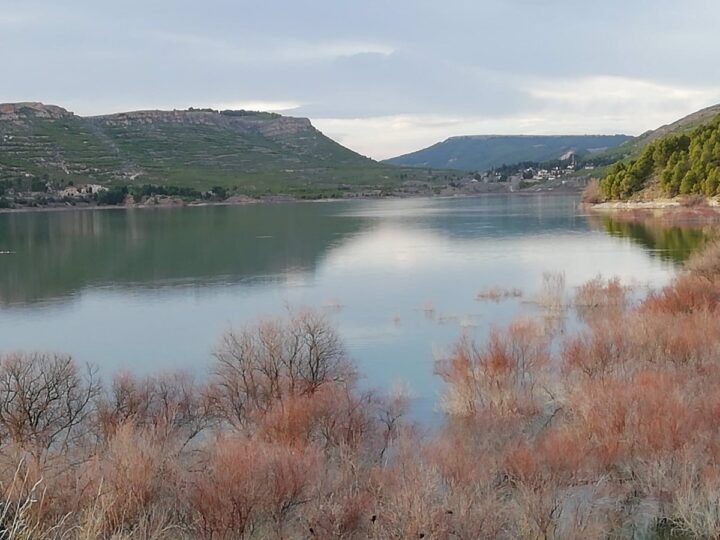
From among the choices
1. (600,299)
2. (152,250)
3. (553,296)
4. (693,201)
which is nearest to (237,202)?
(152,250)

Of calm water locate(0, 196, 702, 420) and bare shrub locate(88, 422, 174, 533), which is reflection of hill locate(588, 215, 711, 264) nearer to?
calm water locate(0, 196, 702, 420)

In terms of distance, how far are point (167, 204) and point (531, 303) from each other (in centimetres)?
8613

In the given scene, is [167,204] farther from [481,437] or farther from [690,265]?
[481,437]

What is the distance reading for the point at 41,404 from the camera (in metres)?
13.7

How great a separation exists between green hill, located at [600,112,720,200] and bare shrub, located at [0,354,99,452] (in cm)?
5246

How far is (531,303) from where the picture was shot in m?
26.3

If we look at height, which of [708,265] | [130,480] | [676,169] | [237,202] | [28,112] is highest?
[28,112]

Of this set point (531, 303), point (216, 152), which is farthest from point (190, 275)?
point (216, 152)

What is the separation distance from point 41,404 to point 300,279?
20999 mm

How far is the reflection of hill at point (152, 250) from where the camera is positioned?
36188 mm

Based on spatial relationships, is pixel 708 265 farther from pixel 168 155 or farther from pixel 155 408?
pixel 168 155

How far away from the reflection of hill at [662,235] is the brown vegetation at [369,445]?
879 inches

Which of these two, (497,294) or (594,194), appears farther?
(594,194)

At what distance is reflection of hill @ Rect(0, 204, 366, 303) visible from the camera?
3619cm
